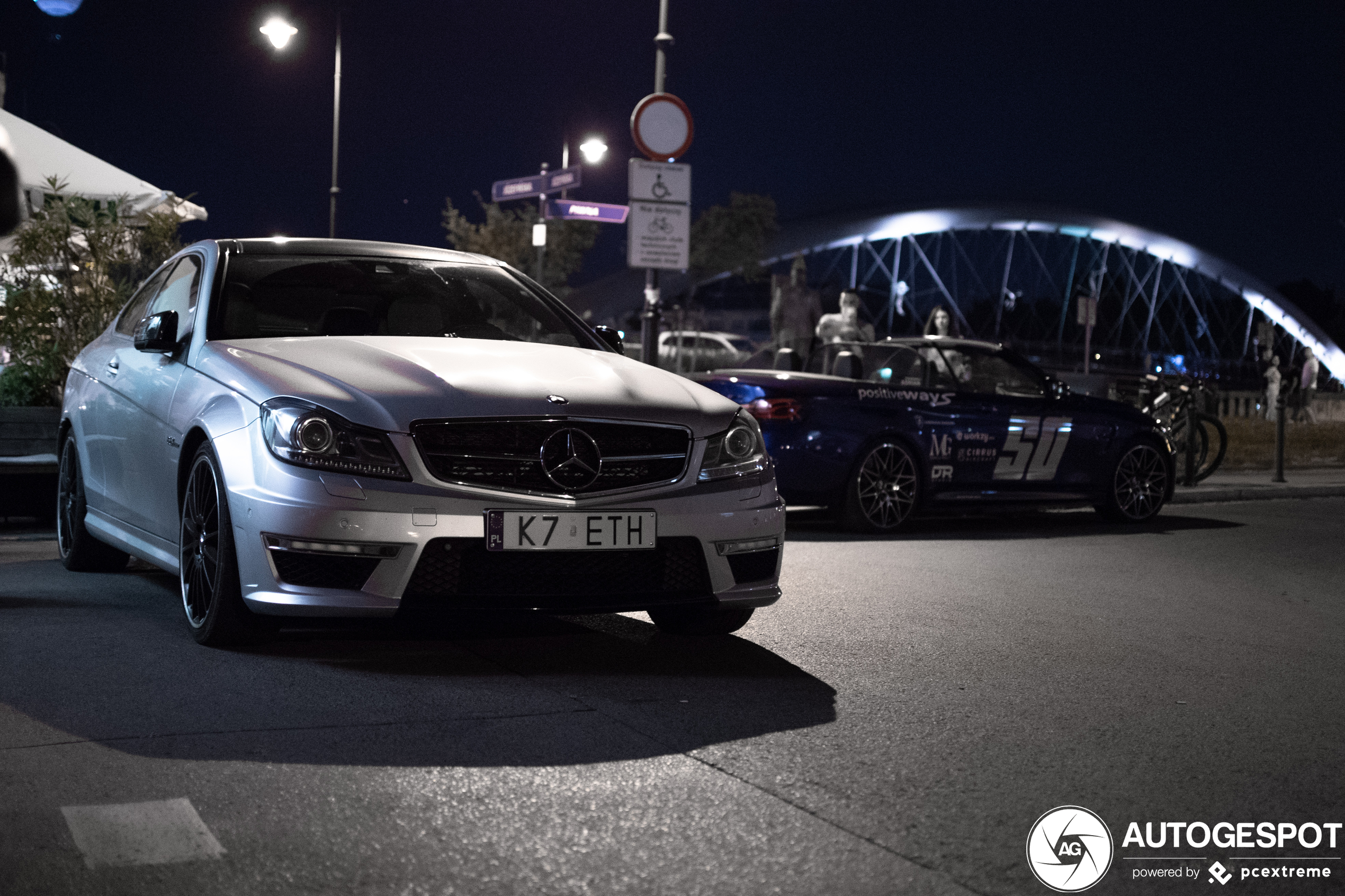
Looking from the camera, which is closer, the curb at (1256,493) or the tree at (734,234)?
the curb at (1256,493)

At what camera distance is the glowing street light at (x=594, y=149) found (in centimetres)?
3847

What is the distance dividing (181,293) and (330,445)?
2276 mm

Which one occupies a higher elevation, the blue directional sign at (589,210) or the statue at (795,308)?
the blue directional sign at (589,210)

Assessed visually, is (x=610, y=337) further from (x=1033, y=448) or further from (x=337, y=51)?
(x=337, y=51)

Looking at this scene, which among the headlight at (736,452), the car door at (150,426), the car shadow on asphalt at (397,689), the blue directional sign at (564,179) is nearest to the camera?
the car shadow on asphalt at (397,689)

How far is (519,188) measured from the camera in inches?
1127

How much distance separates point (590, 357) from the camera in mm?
6324

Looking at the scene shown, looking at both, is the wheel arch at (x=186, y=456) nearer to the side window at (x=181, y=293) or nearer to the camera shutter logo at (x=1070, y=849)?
the side window at (x=181, y=293)

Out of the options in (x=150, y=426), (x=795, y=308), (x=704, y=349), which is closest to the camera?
(x=150, y=426)

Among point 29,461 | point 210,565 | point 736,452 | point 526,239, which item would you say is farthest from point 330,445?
point 526,239

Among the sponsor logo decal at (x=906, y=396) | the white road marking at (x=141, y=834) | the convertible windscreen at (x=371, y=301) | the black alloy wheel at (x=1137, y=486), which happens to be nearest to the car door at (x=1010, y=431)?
the sponsor logo decal at (x=906, y=396)

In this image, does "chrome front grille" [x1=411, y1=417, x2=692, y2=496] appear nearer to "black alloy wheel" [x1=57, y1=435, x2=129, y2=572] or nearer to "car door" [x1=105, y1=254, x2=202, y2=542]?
"car door" [x1=105, y1=254, x2=202, y2=542]
